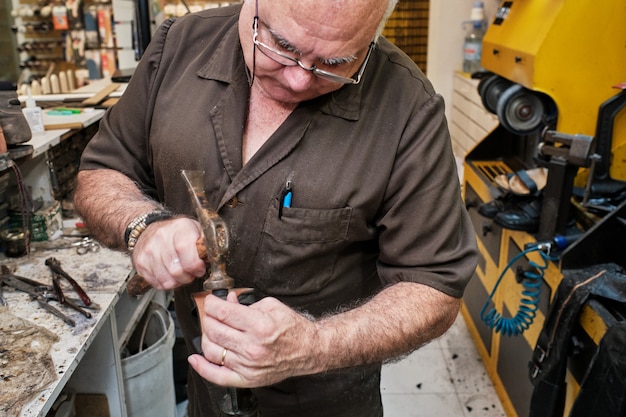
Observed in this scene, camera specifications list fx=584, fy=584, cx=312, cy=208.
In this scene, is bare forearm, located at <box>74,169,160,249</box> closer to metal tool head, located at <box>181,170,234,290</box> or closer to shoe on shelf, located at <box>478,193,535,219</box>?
metal tool head, located at <box>181,170,234,290</box>

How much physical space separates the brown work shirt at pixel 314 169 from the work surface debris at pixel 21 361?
0.49m

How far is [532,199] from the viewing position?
2.21m

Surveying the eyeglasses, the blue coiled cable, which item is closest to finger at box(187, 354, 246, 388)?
the eyeglasses

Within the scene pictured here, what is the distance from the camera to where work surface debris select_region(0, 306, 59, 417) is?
3.98 ft

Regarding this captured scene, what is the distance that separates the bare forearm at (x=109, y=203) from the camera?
3.65 ft

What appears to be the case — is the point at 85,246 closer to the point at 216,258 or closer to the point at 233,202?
the point at 233,202

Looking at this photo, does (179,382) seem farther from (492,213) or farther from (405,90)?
(405,90)

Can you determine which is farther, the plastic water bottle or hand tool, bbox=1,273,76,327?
the plastic water bottle

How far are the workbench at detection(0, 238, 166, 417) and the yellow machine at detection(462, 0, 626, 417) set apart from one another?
1.35 m

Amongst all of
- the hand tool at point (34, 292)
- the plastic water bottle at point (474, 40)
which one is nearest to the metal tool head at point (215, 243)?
the hand tool at point (34, 292)

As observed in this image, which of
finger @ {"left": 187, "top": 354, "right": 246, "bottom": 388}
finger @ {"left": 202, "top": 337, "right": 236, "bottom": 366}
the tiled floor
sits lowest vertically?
the tiled floor

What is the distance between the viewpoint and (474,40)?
4508 millimetres

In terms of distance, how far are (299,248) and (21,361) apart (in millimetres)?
733

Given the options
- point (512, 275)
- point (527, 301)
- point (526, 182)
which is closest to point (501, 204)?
point (526, 182)
